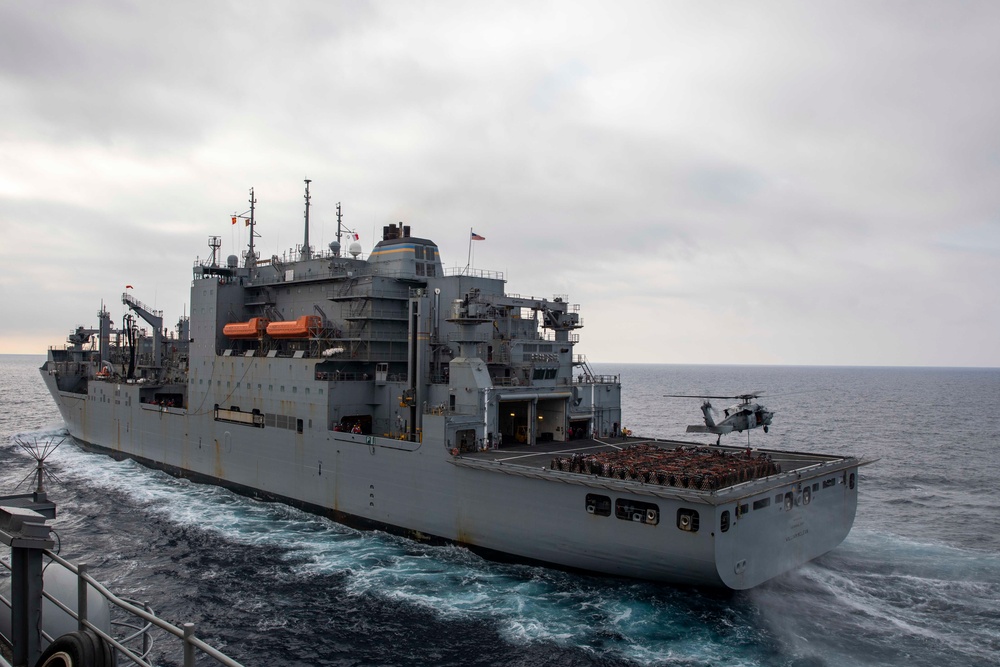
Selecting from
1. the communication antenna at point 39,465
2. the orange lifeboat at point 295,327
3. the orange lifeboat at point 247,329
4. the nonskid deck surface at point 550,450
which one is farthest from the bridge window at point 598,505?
the orange lifeboat at point 247,329

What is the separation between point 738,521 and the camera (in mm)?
20766

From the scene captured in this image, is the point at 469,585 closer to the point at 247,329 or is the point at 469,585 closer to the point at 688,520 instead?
the point at 688,520

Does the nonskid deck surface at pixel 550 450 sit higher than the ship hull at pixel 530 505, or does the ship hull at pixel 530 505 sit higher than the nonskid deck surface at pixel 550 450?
the nonskid deck surface at pixel 550 450

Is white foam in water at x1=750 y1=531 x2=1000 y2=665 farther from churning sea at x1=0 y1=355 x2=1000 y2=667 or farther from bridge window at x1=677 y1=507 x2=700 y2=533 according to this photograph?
bridge window at x1=677 y1=507 x2=700 y2=533

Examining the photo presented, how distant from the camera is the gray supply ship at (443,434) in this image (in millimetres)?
21906

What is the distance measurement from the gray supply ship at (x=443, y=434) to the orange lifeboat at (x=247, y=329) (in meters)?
0.12

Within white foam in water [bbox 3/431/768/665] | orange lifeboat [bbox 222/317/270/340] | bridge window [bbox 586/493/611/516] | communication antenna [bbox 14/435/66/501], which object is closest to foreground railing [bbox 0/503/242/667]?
communication antenna [bbox 14/435/66/501]

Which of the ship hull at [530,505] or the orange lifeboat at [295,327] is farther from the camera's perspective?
the orange lifeboat at [295,327]

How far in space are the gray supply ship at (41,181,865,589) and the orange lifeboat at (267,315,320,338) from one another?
11 cm

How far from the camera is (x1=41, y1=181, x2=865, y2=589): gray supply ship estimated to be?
21.9 m

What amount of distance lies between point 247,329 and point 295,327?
441 centimetres

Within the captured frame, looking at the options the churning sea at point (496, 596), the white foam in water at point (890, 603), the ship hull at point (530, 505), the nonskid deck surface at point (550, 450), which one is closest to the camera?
the churning sea at point (496, 596)

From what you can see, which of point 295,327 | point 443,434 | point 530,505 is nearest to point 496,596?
point 530,505

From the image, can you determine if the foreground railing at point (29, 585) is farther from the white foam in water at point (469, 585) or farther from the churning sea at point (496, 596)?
the white foam in water at point (469, 585)
